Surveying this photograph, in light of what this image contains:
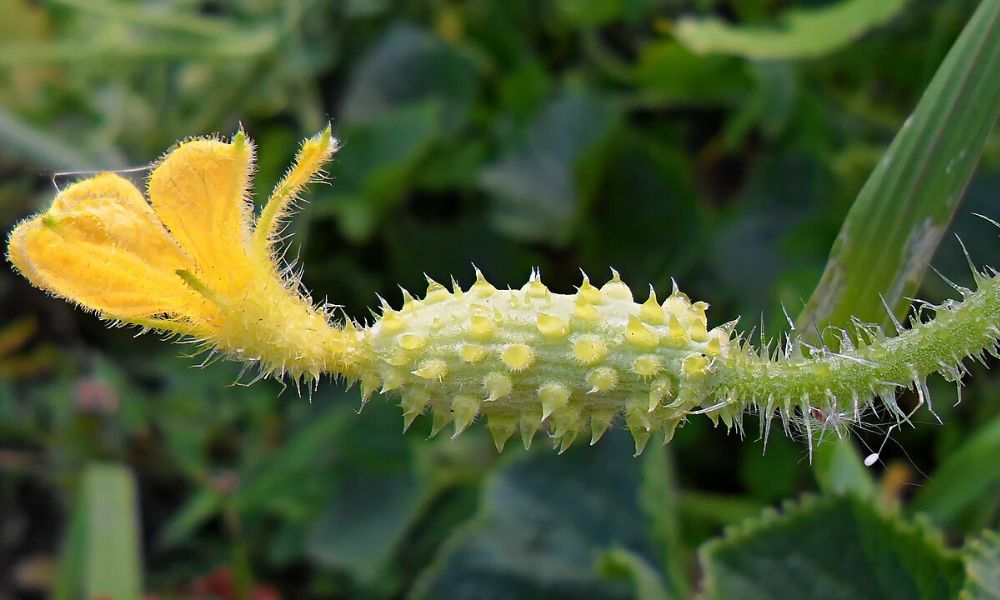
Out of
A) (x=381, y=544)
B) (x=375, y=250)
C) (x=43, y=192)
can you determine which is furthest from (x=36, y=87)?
(x=381, y=544)

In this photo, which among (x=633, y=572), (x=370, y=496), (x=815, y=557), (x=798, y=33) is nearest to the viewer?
(x=815, y=557)

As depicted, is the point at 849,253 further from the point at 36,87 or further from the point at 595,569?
the point at 36,87

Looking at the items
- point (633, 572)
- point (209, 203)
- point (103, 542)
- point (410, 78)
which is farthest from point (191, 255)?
point (410, 78)

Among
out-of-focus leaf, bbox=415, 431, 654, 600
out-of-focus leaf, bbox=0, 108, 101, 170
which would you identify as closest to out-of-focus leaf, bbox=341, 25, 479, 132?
out-of-focus leaf, bbox=0, 108, 101, 170

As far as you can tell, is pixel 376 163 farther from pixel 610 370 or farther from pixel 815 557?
pixel 610 370

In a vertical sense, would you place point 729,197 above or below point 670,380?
above
